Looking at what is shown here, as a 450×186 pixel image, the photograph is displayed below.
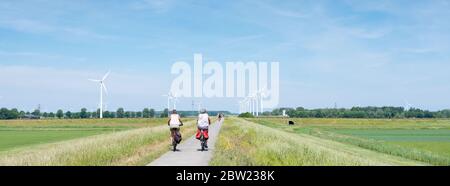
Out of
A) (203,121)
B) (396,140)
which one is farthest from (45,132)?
(203,121)

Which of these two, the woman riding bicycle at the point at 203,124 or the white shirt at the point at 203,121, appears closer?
the woman riding bicycle at the point at 203,124

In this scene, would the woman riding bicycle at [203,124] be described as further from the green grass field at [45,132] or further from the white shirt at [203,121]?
the green grass field at [45,132]

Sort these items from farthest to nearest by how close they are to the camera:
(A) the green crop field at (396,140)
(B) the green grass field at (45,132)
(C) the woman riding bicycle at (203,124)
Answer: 1. (B) the green grass field at (45,132)
2. (A) the green crop field at (396,140)
3. (C) the woman riding bicycle at (203,124)

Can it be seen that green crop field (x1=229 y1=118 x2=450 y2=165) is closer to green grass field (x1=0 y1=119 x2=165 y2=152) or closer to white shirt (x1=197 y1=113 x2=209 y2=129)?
white shirt (x1=197 y1=113 x2=209 y2=129)

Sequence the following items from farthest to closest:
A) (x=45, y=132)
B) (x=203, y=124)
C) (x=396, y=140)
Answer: (x=45, y=132) < (x=396, y=140) < (x=203, y=124)

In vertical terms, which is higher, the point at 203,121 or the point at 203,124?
the point at 203,121

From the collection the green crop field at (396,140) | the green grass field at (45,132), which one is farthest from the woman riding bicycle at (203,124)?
the green grass field at (45,132)

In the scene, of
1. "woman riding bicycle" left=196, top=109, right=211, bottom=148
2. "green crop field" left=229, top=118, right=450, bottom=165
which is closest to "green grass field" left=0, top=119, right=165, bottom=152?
"woman riding bicycle" left=196, top=109, right=211, bottom=148

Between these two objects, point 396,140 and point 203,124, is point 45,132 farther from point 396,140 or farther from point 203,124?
point 203,124
